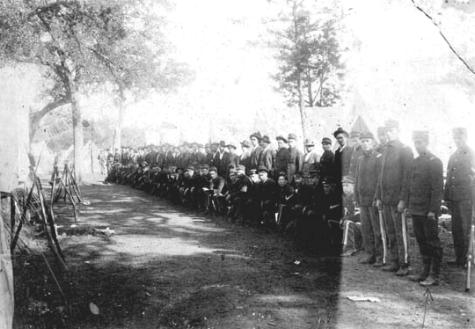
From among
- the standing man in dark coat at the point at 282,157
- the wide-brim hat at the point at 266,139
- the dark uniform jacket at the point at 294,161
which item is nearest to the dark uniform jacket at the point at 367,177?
the dark uniform jacket at the point at 294,161

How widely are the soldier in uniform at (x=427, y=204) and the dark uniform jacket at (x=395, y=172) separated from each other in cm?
21

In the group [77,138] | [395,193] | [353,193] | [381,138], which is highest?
[77,138]

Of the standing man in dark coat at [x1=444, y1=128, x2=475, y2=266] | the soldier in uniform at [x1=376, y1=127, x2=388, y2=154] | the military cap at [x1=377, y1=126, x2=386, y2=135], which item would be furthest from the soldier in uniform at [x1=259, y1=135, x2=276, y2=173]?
the standing man in dark coat at [x1=444, y1=128, x2=475, y2=266]

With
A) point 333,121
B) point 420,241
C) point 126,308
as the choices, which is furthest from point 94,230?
point 333,121

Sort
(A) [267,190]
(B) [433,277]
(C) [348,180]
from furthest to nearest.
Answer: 1. (A) [267,190]
2. (C) [348,180]
3. (B) [433,277]

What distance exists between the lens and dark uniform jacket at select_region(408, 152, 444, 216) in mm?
5688

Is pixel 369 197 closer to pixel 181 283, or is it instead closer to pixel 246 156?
pixel 181 283

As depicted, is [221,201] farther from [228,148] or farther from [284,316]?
[284,316]

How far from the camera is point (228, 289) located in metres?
5.57

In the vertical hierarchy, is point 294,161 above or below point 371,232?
above

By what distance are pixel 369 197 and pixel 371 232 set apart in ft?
1.81

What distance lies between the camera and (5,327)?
11.1 ft

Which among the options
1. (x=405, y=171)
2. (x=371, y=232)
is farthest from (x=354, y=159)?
(x=405, y=171)

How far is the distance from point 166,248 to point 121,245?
2.80ft
